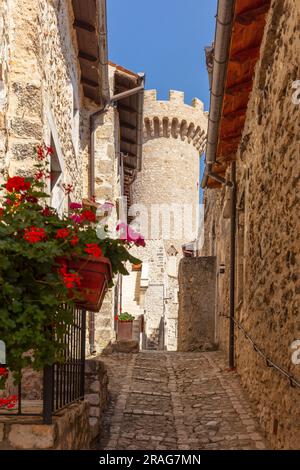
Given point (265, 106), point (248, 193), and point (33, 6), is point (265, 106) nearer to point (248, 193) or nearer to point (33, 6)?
point (248, 193)

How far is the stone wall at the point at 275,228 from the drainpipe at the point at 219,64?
0.38 m

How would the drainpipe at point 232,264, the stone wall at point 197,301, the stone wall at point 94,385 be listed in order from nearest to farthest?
the stone wall at point 94,385 → the drainpipe at point 232,264 → the stone wall at point 197,301

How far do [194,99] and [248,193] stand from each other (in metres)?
27.5

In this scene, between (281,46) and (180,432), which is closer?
(281,46)

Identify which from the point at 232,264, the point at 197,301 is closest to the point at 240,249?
the point at 232,264

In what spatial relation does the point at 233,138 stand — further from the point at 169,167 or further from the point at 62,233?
the point at 169,167

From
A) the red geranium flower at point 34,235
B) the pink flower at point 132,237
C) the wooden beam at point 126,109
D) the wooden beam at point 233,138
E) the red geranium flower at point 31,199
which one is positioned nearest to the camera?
the red geranium flower at point 34,235

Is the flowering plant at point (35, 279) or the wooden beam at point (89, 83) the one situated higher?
the wooden beam at point (89, 83)

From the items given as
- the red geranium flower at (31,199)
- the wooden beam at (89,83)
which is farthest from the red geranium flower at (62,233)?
the wooden beam at (89,83)

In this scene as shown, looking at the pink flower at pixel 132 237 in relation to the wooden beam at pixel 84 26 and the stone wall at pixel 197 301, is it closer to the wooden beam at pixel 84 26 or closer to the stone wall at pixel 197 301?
the wooden beam at pixel 84 26

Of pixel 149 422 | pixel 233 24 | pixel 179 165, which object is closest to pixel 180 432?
pixel 149 422

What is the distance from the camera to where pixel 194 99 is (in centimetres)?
3341

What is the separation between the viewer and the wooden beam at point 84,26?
8.81 metres

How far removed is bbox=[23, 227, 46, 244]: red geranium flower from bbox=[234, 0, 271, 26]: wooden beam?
356 centimetres
